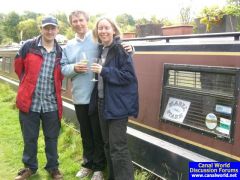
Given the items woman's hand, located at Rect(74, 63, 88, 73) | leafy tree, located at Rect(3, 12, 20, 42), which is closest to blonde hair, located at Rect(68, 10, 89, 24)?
woman's hand, located at Rect(74, 63, 88, 73)

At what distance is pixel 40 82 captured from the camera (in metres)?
4.27

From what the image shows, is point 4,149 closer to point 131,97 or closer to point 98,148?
point 98,148

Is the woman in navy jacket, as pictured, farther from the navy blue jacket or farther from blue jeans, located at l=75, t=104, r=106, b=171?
blue jeans, located at l=75, t=104, r=106, b=171

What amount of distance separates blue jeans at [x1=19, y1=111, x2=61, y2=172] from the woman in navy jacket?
34.0 inches

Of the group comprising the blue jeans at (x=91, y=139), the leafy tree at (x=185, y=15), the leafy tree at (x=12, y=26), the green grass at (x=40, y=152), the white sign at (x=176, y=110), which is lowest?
the green grass at (x=40, y=152)

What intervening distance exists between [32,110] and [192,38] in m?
1.83

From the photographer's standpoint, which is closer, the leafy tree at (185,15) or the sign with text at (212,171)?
the sign with text at (212,171)

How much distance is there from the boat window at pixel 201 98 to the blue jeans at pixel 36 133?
1221 millimetres

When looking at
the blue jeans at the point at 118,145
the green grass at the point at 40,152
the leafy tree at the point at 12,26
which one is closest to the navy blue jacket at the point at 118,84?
the blue jeans at the point at 118,145

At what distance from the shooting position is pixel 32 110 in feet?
14.1

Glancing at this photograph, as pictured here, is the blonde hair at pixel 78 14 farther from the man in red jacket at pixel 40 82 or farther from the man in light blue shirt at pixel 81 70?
the man in red jacket at pixel 40 82

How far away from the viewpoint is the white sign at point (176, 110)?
391 centimetres

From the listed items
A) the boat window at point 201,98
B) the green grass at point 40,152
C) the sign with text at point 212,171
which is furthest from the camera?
the green grass at point 40,152

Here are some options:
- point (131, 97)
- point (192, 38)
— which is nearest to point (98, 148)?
point (131, 97)
